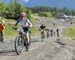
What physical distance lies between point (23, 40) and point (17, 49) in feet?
2.48

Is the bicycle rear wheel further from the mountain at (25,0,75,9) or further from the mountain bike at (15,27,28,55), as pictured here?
the mountain at (25,0,75,9)

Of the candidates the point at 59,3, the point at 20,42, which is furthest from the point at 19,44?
the point at 59,3

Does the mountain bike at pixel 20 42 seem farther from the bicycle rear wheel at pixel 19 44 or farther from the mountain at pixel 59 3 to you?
the mountain at pixel 59 3

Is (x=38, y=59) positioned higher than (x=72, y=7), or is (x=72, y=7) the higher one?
(x=72, y=7)

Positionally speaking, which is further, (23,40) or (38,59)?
(23,40)

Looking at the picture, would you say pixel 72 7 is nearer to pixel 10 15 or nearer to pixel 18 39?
pixel 18 39

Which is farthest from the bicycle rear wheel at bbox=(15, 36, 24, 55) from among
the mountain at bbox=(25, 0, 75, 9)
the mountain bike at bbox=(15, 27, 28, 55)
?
the mountain at bbox=(25, 0, 75, 9)

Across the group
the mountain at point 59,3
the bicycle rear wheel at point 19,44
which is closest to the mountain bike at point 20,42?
the bicycle rear wheel at point 19,44

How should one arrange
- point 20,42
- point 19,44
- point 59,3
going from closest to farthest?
1. point 59,3
2. point 19,44
3. point 20,42

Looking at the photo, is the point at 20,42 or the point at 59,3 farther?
the point at 20,42

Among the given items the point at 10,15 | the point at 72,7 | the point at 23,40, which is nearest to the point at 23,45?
the point at 23,40

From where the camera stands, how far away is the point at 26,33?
16.8m

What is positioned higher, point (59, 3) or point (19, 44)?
point (59, 3)

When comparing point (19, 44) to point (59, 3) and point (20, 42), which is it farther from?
point (59, 3)
